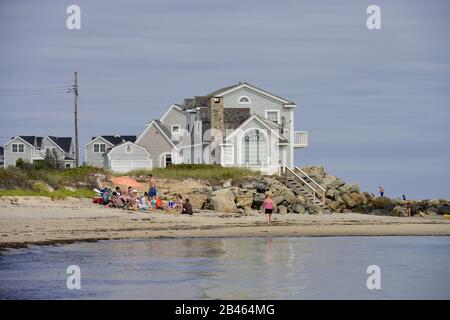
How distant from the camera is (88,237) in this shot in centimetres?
3728

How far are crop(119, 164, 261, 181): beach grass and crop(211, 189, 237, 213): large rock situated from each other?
20.7 ft

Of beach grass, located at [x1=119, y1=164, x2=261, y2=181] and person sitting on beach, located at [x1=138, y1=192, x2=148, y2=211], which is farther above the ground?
beach grass, located at [x1=119, y1=164, x2=261, y2=181]

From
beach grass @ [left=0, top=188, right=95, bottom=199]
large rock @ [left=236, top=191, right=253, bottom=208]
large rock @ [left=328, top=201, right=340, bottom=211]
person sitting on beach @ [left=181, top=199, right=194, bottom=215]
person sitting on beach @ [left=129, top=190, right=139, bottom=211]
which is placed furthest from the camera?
large rock @ [left=328, top=201, right=340, bottom=211]

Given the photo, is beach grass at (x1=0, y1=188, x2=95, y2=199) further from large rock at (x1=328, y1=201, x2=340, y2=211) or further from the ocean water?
large rock at (x1=328, y1=201, x2=340, y2=211)

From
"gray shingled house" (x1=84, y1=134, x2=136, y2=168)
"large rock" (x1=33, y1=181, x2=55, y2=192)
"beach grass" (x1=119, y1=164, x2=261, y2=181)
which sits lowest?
"large rock" (x1=33, y1=181, x2=55, y2=192)

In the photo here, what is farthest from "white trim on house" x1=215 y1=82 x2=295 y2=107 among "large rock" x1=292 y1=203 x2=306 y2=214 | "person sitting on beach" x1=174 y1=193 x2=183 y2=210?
"person sitting on beach" x1=174 y1=193 x2=183 y2=210

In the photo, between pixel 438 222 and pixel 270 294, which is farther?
pixel 438 222

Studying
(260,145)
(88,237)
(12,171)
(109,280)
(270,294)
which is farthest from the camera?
(260,145)

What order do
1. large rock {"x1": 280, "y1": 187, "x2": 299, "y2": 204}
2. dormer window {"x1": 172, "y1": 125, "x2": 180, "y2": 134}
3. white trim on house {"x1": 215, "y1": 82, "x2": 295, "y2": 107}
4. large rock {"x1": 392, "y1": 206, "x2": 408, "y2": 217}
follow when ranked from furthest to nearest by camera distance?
dormer window {"x1": 172, "y1": 125, "x2": 180, "y2": 134}
white trim on house {"x1": 215, "y1": 82, "x2": 295, "y2": 107}
large rock {"x1": 392, "y1": 206, "x2": 408, "y2": 217}
large rock {"x1": 280, "y1": 187, "x2": 299, "y2": 204}

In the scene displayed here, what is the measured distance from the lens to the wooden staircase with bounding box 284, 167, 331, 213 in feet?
187

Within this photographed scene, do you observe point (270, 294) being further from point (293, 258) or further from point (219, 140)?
point (219, 140)

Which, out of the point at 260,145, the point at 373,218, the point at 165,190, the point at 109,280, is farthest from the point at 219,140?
the point at 109,280

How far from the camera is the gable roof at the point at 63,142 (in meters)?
112

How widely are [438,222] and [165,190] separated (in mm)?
14130
